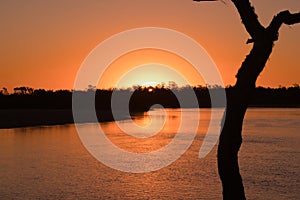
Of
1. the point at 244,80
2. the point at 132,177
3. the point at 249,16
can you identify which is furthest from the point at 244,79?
the point at 132,177

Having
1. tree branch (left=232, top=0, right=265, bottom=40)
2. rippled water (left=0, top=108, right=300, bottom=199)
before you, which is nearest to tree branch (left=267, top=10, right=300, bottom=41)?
tree branch (left=232, top=0, right=265, bottom=40)

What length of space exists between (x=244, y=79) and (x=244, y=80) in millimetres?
11

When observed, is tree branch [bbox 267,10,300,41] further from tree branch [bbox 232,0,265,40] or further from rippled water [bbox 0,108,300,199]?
rippled water [bbox 0,108,300,199]

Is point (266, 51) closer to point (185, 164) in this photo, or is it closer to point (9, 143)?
point (185, 164)

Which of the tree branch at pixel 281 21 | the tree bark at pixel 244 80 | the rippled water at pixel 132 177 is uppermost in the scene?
the tree branch at pixel 281 21

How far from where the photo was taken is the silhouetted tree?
15.6ft

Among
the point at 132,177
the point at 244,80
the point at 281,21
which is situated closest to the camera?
the point at 244,80

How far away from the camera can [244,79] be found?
15.7 ft

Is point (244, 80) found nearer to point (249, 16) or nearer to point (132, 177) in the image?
point (249, 16)

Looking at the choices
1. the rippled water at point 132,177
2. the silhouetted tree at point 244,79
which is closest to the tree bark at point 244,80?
the silhouetted tree at point 244,79

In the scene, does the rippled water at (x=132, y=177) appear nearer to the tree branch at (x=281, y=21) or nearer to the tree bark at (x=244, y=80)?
the tree bark at (x=244, y=80)

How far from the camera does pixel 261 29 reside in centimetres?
487

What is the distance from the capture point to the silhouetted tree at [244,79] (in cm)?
475

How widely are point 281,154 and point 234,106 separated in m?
24.6
